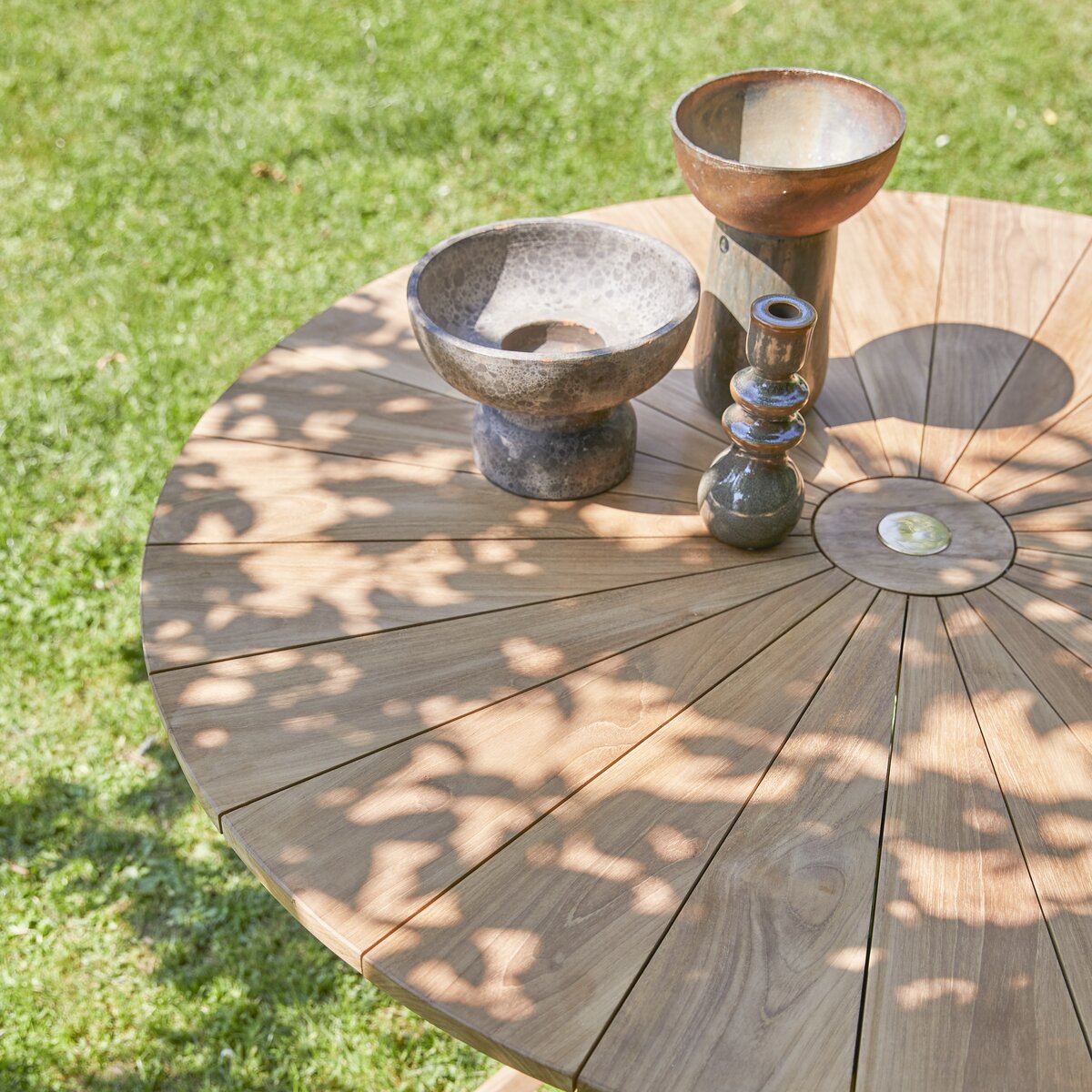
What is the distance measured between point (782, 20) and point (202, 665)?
493 cm

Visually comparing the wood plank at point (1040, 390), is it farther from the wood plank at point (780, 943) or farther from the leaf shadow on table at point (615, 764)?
the wood plank at point (780, 943)

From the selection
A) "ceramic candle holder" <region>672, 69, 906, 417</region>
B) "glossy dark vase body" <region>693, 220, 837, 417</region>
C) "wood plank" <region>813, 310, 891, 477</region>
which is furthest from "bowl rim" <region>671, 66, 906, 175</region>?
"wood plank" <region>813, 310, 891, 477</region>

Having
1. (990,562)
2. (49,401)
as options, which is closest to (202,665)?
(990,562)

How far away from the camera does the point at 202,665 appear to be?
1696 millimetres

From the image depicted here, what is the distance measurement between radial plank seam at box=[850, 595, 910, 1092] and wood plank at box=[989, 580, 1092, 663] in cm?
16

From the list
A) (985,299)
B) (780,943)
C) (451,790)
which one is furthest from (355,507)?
(985,299)

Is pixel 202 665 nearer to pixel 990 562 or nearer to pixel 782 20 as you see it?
pixel 990 562

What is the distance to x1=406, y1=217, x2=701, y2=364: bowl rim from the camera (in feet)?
5.64

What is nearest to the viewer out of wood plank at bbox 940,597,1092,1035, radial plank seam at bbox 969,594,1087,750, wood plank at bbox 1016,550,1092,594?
wood plank at bbox 940,597,1092,1035

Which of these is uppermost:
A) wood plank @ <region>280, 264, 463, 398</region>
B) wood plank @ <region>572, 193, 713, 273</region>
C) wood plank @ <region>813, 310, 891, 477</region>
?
wood plank @ <region>572, 193, 713, 273</region>

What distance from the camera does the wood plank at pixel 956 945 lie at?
1241mm

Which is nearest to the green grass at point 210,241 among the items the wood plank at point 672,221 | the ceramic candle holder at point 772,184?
the ceramic candle holder at point 772,184

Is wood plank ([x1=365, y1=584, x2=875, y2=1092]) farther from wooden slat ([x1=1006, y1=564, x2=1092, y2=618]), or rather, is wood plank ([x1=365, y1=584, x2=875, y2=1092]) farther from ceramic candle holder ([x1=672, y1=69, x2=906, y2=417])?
ceramic candle holder ([x1=672, y1=69, x2=906, y2=417])

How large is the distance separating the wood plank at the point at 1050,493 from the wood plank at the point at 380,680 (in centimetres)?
41
